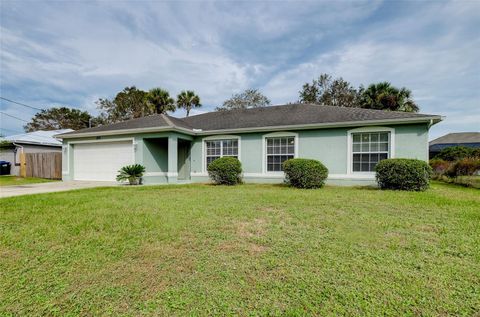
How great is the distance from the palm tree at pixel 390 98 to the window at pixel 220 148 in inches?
609

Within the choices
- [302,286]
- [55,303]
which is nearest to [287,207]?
[302,286]

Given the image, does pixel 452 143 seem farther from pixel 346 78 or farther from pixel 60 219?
pixel 60 219

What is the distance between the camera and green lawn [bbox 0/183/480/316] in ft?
7.74

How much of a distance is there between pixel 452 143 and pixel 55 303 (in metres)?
46.5

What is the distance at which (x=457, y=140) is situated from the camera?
35219 mm

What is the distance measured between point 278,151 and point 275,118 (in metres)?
2.12

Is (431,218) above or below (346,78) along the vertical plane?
below

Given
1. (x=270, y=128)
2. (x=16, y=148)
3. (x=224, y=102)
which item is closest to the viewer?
(x=270, y=128)

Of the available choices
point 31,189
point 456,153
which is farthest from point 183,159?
point 456,153

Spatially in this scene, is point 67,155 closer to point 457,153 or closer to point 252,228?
point 252,228

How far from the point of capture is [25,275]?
2928 mm

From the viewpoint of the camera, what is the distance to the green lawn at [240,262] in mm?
2361

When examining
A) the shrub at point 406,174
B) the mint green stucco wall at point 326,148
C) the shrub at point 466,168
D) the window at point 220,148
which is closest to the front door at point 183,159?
the mint green stucco wall at point 326,148

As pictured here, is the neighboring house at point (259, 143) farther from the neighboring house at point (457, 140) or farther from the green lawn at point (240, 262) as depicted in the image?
the neighboring house at point (457, 140)
